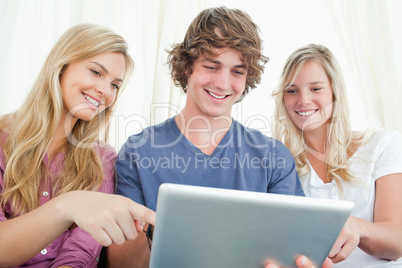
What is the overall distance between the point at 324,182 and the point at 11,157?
1.27m

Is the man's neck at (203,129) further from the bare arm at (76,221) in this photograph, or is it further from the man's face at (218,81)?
the bare arm at (76,221)

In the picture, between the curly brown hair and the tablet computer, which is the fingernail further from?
the curly brown hair

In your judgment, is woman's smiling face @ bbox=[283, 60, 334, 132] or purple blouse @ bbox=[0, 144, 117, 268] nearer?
purple blouse @ bbox=[0, 144, 117, 268]

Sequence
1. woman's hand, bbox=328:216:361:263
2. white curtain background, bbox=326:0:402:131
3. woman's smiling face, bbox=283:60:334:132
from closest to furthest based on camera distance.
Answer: woman's hand, bbox=328:216:361:263
woman's smiling face, bbox=283:60:334:132
white curtain background, bbox=326:0:402:131

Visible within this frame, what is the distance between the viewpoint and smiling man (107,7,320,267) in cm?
142

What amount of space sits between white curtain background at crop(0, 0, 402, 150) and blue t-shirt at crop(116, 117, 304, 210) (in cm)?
46

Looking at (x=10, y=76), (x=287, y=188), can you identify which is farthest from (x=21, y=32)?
(x=287, y=188)

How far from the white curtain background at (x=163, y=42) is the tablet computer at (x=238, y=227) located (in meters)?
1.20

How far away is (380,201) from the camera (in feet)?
5.01

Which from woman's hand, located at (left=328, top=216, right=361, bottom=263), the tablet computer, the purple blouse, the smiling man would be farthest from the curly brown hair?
the tablet computer

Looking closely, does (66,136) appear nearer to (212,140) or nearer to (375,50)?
(212,140)

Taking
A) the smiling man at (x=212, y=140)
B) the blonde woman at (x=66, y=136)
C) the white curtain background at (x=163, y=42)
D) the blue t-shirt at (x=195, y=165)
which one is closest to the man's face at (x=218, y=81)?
the smiling man at (x=212, y=140)

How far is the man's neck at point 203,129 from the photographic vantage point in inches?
60.0

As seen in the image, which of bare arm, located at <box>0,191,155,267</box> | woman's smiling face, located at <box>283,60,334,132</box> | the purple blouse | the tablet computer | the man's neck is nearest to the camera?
the tablet computer
